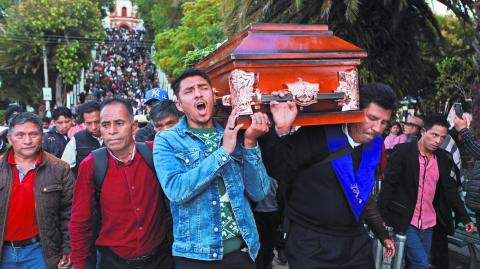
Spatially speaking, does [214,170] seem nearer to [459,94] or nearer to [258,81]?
[258,81]

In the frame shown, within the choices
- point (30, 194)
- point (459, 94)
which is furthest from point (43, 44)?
point (30, 194)

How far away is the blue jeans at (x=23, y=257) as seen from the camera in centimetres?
335

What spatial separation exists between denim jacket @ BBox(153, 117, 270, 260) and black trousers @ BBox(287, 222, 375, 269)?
14.8 inches

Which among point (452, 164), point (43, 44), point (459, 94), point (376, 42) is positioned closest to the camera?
point (452, 164)

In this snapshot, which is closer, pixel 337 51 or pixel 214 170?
pixel 214 170

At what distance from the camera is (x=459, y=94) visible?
14203 millimetres

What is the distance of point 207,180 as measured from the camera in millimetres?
2262

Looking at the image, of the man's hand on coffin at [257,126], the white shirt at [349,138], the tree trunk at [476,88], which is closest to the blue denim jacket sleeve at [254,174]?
the man's hand on coffin at [257,126]

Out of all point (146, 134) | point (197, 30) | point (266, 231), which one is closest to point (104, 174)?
point (146, 134)

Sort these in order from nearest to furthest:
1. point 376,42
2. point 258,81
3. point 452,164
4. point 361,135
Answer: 1. point 258,81
2. point 361,135
3. point 452,164
4. point 376,42

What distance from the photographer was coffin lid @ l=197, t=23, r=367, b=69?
2.44 meters

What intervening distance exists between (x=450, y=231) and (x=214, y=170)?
3.35m

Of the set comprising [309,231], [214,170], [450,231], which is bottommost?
[450,231]

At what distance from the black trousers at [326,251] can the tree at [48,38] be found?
92.6 feet
